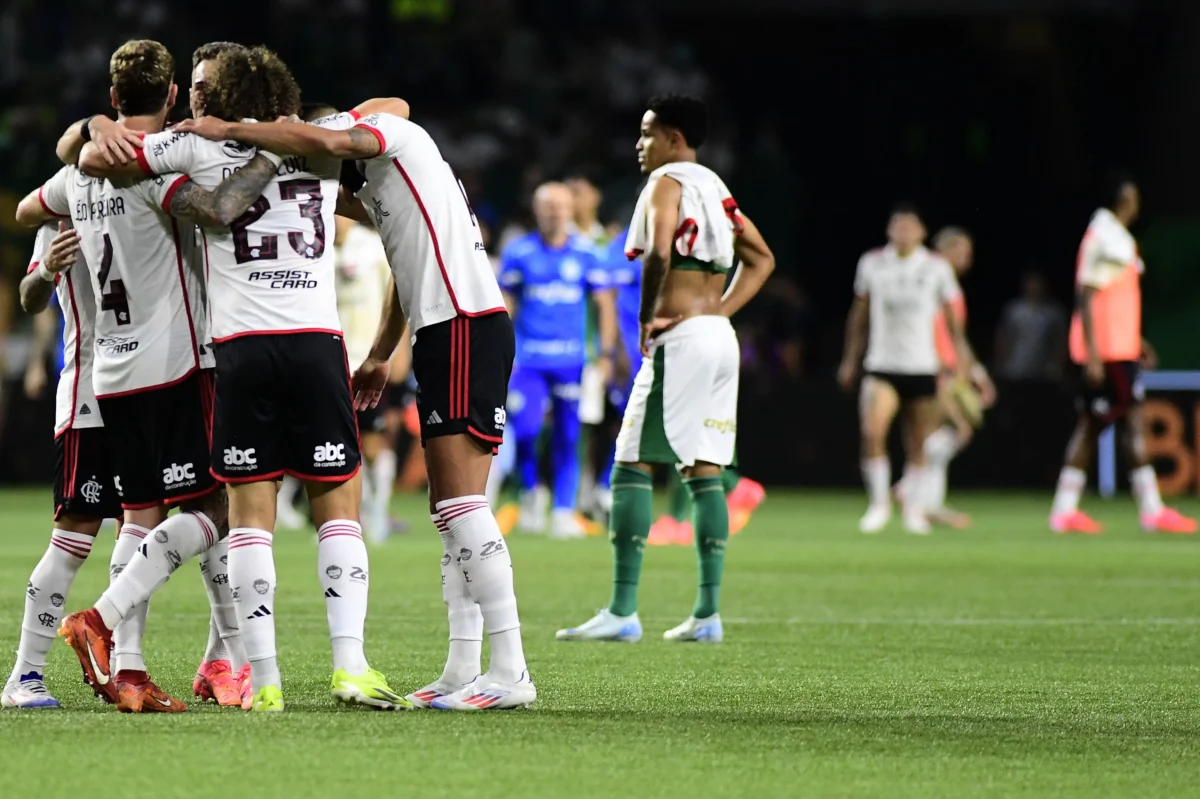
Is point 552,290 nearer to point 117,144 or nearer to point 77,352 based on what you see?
point 77,352

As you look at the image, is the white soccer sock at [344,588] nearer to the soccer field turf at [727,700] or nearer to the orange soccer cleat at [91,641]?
the soccer field turf at [727,700]

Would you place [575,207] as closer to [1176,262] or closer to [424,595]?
[424,595]

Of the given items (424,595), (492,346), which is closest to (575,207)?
(424,595)

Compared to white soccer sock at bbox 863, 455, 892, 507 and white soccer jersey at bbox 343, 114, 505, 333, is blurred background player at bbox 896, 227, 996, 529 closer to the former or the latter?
white soccer sock at bbox 863, 455, 892, 507

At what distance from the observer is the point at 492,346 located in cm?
587

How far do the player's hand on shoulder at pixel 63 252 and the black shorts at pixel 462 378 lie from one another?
3.44 feet

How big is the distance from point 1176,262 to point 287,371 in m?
21.5

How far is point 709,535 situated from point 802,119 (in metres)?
21.2

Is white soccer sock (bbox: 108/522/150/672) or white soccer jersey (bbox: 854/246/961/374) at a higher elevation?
white soccer jersey (bbox: 854/246/961/374)

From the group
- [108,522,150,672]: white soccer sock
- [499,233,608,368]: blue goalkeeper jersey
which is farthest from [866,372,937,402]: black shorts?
[108,522,150,672]: white soccer sock

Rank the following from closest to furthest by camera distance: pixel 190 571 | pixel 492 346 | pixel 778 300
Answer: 1. pixel 492 346
2. pixel 190 571
3. pixel 778 300

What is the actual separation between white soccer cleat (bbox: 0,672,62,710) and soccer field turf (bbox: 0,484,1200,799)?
12 cm

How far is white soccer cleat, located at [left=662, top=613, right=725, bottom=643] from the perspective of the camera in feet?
26.3

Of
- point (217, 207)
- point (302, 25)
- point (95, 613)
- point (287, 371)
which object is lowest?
point (95, 613)
